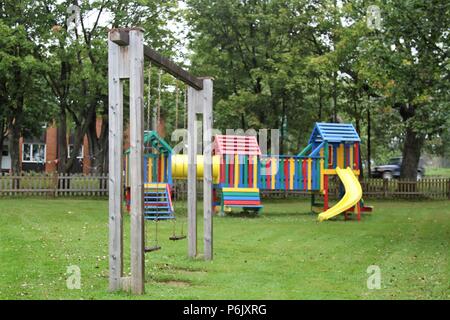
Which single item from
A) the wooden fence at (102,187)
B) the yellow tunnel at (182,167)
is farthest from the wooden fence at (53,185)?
the yellow tunnel at (182,167)

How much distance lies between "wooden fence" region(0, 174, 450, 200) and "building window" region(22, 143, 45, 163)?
1108 inches

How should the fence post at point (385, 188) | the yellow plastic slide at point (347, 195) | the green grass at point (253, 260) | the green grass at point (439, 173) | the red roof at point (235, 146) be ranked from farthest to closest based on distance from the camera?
the green grass at point (439, 173)
the fence post at point (385, 188)
the red roof at point (235, 146)
the yellow plastic slide at point (347, 195)
the green grass at point (253, 260)

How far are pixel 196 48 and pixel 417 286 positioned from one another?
81.9ft

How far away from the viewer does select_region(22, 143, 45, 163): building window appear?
54312 millimetres

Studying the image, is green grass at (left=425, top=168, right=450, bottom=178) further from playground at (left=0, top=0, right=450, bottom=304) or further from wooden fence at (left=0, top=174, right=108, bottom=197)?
wooden fence at (left=0, top=174, right=108, bottom=197)

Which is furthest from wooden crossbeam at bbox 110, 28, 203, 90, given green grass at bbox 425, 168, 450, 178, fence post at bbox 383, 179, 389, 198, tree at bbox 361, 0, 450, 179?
green grass at bbox 425, 168, 450, 178

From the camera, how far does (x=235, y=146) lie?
20.5 m

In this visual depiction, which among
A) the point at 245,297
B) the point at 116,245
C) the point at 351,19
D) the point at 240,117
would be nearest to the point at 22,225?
the point at 116,245

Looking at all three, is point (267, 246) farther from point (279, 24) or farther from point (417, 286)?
point (279, 24)

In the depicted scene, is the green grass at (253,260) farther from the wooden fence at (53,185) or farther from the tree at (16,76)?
the tree at (16,76)

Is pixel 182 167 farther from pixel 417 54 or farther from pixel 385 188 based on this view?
pixel 385 188

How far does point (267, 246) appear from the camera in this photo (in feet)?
38.9

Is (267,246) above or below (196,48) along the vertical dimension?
below

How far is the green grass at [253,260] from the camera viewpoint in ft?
24.2
